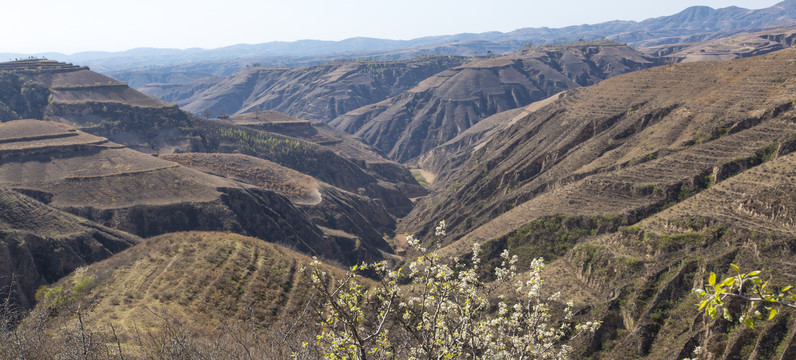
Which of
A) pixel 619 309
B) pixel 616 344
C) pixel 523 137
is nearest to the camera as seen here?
pixel 616 344

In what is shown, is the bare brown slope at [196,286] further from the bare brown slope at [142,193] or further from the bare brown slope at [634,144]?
the bare brown slope at [634,144]

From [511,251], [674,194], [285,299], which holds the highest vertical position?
[674,194]

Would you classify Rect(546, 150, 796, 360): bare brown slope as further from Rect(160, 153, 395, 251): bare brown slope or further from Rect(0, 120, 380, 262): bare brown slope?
Rect(160, 153, 395, 251): bare brown slope

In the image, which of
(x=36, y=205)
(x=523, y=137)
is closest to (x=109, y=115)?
(x=36, y=205)

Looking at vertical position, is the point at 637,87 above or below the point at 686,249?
above

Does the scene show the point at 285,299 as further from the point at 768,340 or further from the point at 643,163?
the point at 643,163

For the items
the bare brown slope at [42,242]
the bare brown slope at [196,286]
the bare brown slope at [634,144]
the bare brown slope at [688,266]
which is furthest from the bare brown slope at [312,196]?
the bare brown slope at [688,266]
